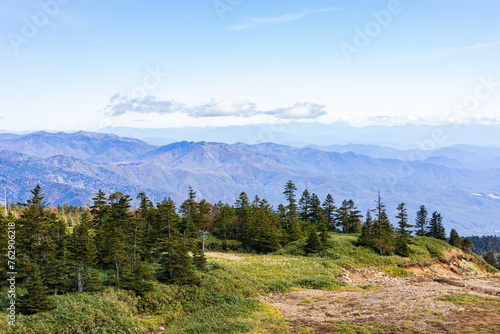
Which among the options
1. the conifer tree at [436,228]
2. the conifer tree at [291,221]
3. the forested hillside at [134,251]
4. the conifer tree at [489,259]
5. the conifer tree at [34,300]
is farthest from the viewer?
the conifer tree at [489,259]

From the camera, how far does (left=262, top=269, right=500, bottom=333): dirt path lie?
25.0 m

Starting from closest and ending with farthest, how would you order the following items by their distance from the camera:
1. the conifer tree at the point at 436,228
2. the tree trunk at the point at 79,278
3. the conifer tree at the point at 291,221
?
1. the tree trunk at the point at 79,278
2. the conifer tree at the point at 291,221
3. the conifer tree at the point at 436,228

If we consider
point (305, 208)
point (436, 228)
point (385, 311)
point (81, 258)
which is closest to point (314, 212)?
point (305, 208)

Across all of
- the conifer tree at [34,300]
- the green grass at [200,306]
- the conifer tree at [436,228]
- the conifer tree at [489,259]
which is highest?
the conifer tree at [34,300]

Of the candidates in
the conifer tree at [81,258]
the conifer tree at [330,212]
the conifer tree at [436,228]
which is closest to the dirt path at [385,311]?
the conifer tree at [81,258]

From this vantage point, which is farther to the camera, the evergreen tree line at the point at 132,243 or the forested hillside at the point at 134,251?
Result: the evergreen tree line at the point at 132,243

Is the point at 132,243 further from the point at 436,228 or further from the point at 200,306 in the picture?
the point at 436,228

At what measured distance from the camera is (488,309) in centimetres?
2812

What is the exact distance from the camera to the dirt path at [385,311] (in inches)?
983

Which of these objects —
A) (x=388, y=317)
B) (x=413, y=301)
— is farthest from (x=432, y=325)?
(x=413, y=301)

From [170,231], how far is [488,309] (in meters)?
37.5

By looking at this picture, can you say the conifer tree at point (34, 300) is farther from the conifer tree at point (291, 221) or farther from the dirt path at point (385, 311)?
the conifer tree at point (291, 221)

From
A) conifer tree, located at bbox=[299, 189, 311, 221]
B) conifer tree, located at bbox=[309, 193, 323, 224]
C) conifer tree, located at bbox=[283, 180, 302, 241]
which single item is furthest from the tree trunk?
conifer tree, located at bbox=[309, 193, 323, 224]

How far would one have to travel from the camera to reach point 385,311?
28.7 m
